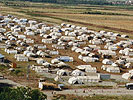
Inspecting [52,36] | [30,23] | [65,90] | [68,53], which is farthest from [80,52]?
[30,23]

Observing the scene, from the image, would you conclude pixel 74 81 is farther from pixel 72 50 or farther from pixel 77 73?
pixel 72 50

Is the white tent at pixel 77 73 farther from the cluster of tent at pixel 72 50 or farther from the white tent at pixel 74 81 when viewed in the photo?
the white tent at pixel 74 81

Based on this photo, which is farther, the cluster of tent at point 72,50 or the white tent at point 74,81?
the cluster of tent at point 72,50

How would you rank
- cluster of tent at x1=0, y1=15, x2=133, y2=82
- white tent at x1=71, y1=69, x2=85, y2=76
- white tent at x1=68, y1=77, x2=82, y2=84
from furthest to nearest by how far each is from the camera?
1. cluster of tent at x1=0, y1=15, x2=133, y2=82
2. white tent at x1=71, y1=69, x2=85, y2=76
3. white tent at x1=68, y1=77, x2=82, y2=84

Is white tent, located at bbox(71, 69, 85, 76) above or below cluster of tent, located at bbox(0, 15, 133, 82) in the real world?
above

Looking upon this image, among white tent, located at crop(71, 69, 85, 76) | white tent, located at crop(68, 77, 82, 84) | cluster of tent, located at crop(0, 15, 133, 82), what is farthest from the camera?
cluster of tent, located at crop(0, 15, 133, 82)

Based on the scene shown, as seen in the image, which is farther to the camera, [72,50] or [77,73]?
[72,50]

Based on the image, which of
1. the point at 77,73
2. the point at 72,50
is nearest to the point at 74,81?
the point at 77,73

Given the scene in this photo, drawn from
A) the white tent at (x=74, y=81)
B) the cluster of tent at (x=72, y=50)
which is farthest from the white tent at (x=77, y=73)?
the white tent at (x=74, y=81)

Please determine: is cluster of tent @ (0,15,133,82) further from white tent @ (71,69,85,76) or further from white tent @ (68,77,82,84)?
white tent @ (68,77,82,84)

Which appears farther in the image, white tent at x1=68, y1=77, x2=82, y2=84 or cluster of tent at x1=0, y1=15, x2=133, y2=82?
cluster of tent at x1=0, y1=15, x2=133, y2=82

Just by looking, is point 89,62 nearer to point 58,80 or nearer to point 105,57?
point 105,57

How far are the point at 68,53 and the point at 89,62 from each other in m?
8.16

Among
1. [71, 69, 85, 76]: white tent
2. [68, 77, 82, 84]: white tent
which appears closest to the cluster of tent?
[71, 69, 85, 76]: white tent
